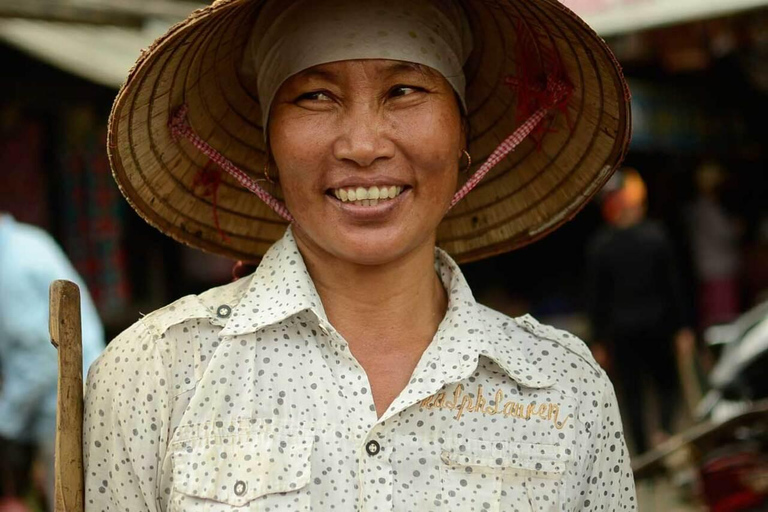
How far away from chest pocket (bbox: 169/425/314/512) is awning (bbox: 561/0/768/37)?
538cm

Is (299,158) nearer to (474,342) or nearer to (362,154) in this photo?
(362,154)

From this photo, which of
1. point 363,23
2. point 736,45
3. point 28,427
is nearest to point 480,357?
point 363,23

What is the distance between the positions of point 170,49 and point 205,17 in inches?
5.3

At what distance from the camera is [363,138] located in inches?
75.5

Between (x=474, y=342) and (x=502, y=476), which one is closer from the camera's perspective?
(x=502, y=476)

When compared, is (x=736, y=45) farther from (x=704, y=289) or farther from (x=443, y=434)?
(x=443, y=434)

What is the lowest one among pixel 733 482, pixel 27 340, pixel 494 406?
pixel 733 482

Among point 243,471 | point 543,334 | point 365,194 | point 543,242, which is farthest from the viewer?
point 543,242

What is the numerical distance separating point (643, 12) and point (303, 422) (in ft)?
19.3

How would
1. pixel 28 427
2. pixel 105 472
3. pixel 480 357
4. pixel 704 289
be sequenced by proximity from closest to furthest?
pixel 105 472 < pixel 480 357 < pixel 28 427 < pixel 704 289

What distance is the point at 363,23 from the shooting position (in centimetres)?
198

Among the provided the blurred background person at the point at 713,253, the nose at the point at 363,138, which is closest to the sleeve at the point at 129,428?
the nose at the point at 363,138

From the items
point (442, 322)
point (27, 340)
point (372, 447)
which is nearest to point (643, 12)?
point (27, 340)

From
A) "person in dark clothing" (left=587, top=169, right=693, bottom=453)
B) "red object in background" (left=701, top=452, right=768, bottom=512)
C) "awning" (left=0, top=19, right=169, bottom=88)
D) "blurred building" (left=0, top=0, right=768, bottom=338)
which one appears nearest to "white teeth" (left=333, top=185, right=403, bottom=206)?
"red object in background" (left=701, top=452, right=768, bottom=512)
